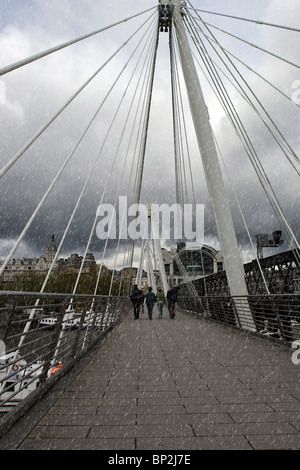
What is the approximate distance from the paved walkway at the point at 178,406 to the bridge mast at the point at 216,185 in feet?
9.88

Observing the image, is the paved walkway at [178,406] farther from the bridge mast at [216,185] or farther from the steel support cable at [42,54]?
the steel support cable at [42,54]

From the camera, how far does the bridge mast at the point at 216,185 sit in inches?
339

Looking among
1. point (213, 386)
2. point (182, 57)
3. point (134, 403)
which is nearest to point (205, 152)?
point (182, 57)

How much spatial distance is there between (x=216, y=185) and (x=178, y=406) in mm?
6418

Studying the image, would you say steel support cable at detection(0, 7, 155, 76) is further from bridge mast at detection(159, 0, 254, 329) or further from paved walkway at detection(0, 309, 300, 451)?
paved walkway at detection(0, 309, 300, 451)

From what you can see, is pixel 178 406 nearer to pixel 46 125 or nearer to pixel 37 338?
pixel 37 338

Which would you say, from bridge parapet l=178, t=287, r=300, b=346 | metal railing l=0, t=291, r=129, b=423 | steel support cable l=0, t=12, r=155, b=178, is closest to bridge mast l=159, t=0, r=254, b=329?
bridge parapet l=178, t=287, r=300, b=346

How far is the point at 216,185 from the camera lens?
8.86 meters

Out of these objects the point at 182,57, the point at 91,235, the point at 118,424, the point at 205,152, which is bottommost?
the point at 118,424

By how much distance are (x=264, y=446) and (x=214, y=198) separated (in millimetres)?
6952

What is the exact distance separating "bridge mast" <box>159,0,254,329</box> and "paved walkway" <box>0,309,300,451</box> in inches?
119

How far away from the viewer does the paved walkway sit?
2.45 m
